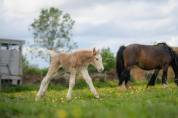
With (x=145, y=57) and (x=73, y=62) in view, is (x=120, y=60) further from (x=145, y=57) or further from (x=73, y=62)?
(x=73, y=62)

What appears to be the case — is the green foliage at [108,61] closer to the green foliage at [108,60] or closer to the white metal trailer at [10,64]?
the green foliage at [108,60]

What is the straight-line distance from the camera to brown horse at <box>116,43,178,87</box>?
25.3m

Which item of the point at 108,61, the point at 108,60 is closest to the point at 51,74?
the point at 108,61

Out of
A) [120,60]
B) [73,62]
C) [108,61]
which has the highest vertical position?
[73,62]

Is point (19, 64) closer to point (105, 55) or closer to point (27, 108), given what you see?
point (105, 55)

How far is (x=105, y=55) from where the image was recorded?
55.5 m

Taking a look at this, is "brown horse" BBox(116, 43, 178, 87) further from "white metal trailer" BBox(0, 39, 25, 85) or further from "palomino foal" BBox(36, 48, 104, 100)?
"white metal trailer" BBox(0, 39, 25, 85)

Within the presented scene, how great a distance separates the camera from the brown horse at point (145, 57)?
25.3 metres

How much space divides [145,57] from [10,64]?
12.9 meters

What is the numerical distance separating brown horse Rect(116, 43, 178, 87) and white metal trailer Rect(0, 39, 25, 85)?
11572mm

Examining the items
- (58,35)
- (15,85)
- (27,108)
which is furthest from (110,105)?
(58,35)

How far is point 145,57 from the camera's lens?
2556 centimetres

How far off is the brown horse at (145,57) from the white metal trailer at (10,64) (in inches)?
456

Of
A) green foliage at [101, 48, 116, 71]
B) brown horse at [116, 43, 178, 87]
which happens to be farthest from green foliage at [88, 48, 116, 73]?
brown horse at [116, 43, 178, 87]
